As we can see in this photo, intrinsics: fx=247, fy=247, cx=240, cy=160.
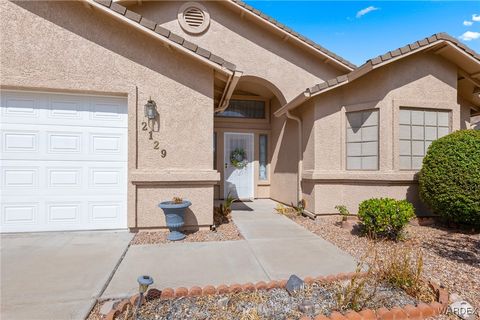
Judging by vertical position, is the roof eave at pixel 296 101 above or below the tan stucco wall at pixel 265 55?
below

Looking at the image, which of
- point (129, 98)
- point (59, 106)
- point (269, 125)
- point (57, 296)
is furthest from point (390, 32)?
point (57, 296)

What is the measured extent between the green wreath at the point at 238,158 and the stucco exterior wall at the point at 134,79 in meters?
4.74

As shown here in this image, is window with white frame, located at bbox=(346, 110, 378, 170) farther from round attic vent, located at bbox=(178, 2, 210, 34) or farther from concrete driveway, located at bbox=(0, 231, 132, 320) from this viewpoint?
concrete driveway, located at bbox=(0, 231, 132, 320)

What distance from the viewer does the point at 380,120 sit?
703 centimetres

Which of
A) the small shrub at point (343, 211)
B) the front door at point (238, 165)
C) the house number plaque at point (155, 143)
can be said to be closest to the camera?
the house number plaque at point (155, 143)

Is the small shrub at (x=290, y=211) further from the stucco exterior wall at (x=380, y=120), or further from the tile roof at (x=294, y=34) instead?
the tile roof at (x=294, y=34)

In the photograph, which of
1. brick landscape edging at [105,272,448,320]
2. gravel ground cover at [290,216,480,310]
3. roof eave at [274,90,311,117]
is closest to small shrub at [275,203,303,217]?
gravel ground cover at [290,216,480,310]

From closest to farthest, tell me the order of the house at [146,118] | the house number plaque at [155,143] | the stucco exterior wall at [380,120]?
the house at [146,118] → the house number plaque at [155,143] → the stucco exterior wall at [380,120]

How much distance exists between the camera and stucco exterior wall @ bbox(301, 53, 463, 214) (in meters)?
6.99

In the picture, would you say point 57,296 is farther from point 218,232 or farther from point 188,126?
point 188,126

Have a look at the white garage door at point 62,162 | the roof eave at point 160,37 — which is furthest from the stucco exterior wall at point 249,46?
the white garage door at point 62,162

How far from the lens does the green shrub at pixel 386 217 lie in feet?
17.1

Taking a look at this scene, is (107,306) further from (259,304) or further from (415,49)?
(415,49)

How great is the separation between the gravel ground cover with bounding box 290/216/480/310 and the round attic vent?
25.0 feet
